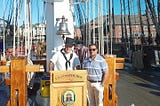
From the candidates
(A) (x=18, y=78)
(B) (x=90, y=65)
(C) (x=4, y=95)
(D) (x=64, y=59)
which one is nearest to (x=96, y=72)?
(B) (x=90, y=65)

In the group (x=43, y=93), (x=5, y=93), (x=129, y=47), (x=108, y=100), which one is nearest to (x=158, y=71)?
(x=129, y=47)

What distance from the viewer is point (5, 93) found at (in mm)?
11305

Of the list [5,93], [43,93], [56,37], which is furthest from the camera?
[5,93]

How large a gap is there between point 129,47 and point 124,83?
9.97 meters

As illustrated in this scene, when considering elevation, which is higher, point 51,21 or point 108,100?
point 51,21

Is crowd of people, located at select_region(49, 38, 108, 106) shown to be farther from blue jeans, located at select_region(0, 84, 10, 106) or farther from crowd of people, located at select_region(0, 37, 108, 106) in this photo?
blue jeans, located at select_region(0, 84, 10, 106)

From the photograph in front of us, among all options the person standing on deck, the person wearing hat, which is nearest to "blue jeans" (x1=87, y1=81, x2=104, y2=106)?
the person standing on deck

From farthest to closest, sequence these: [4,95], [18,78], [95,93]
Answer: [4,95] → [95,93] → [18,78]

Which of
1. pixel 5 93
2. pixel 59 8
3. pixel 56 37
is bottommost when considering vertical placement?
pixel 5 93

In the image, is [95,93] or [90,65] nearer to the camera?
[90,65]

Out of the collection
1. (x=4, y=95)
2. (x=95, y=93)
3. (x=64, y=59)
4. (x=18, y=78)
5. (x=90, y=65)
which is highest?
(x=64, y=59)

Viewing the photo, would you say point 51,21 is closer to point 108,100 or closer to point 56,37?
point 56,37

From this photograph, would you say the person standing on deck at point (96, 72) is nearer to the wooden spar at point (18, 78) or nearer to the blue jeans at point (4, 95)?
the wooden spar at point (18, 78)

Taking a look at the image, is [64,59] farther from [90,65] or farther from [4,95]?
[4,95]
